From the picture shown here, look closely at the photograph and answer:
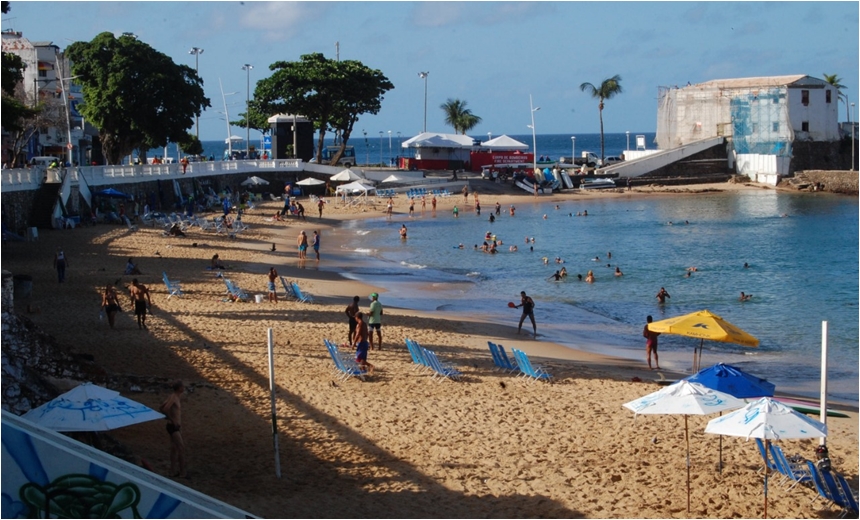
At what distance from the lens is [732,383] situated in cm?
1280

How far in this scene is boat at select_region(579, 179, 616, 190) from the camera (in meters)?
71.9

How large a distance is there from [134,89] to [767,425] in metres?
43.8

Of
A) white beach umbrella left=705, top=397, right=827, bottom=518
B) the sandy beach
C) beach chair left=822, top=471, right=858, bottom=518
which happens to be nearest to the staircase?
the sandy beach

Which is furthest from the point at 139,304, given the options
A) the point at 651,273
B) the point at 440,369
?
the point at 651,273

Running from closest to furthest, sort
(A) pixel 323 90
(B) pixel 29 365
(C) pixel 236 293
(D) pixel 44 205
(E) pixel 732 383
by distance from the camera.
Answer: (B) pixel 29 365 → (E) pixel 732 383 → (C) pixel 236 293 → (D) pixel 44 205 → (A) pixel 323 90

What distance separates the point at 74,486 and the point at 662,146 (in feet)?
283

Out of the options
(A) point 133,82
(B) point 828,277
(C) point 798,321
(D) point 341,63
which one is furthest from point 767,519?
(D) point 341,63

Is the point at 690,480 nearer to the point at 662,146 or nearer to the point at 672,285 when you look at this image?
the point at 672,285

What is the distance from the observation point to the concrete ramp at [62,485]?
7.44 metres

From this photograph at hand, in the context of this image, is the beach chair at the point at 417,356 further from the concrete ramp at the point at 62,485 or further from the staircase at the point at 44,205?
the staircase at the point at 44,205

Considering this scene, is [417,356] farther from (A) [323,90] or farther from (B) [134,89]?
(A) [323,90]

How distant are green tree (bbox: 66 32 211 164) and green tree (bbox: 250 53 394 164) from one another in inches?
726

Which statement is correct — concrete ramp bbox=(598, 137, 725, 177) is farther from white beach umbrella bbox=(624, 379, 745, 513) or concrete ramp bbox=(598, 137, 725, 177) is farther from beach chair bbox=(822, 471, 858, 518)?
beach chair bbox=(822, 471, 858, 518)

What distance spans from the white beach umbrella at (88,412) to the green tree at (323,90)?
195ft
